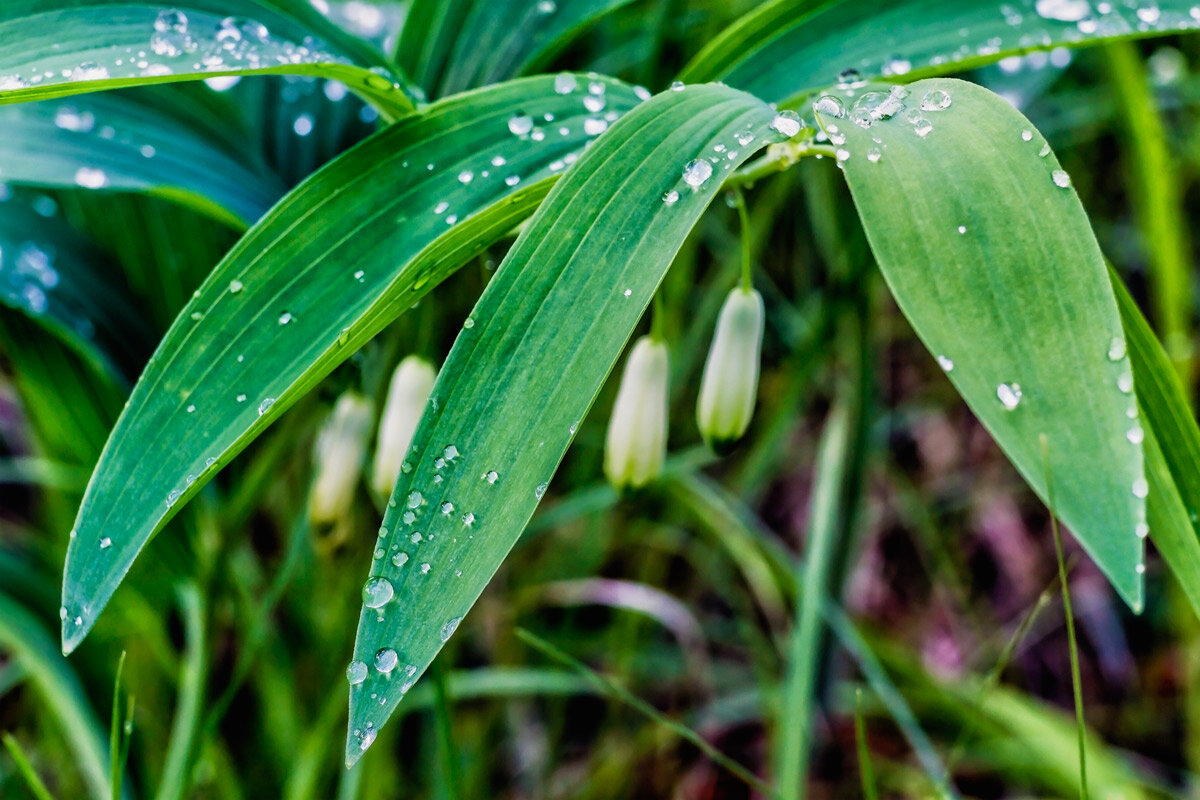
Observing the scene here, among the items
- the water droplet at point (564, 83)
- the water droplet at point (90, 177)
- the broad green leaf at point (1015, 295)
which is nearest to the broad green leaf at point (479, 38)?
the water droplet at point (564, 83)

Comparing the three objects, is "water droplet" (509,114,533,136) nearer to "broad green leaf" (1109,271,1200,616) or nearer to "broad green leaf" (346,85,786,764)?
"broad green leaf" (346,85,786,764)

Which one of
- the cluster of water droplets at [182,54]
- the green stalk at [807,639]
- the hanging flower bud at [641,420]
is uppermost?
the cluster of water droplets at [182,54]

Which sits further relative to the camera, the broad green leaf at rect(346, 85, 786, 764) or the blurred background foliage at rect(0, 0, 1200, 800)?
the blurred background foliage at rect(0, 0, 1200, 800)

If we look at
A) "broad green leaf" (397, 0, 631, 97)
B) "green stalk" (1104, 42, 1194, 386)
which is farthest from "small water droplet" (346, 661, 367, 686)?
"green stalk" (1104, 42, 1194, 386)

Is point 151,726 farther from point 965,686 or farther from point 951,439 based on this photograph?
point 951,439

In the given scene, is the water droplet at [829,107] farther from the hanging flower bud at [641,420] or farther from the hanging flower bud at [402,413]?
the hanging flower bud at [402,413]
